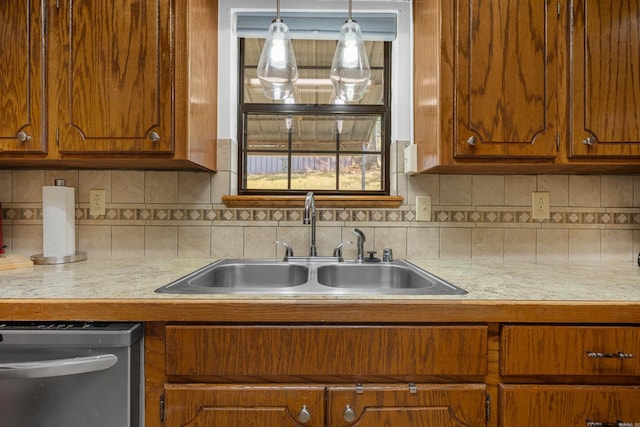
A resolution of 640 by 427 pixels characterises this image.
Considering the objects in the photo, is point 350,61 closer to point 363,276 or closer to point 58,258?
point 363,276

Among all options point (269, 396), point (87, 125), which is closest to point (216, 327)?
point (269, 396)

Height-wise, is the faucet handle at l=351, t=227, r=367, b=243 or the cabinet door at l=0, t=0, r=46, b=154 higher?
the cabinet door at l=0, t=0, r=46, b=154

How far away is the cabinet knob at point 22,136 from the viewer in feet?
4.06

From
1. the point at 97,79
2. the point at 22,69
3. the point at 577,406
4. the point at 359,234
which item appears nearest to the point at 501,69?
the point at 359,234

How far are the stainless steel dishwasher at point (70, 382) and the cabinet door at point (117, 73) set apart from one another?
664 mm

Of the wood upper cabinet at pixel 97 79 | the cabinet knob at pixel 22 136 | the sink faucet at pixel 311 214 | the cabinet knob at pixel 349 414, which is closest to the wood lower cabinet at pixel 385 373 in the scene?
the cabinet knob at pixel 349 414

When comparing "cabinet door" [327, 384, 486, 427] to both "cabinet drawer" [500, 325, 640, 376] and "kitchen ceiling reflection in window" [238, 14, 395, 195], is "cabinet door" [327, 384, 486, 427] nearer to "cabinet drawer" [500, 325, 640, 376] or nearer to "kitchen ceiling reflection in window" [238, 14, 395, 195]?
"cabinet drawer" [500, 325, 640, 376]

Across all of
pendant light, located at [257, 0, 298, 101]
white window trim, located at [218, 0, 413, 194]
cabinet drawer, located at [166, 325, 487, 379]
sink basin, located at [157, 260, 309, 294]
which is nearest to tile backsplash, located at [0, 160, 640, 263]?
sink basin, located at [157, 260, 309, 294]

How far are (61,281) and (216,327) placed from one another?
576 mm

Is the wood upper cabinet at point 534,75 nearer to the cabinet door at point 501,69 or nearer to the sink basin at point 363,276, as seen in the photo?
the cabinet door at point 501,69

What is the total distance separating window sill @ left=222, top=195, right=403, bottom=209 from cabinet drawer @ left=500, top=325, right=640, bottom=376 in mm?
815

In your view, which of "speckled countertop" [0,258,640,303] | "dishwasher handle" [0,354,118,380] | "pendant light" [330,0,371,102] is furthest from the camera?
"pendant light" [330,0,371,102]

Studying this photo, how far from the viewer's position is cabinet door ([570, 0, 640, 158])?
1.24 m

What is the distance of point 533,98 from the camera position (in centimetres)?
124
